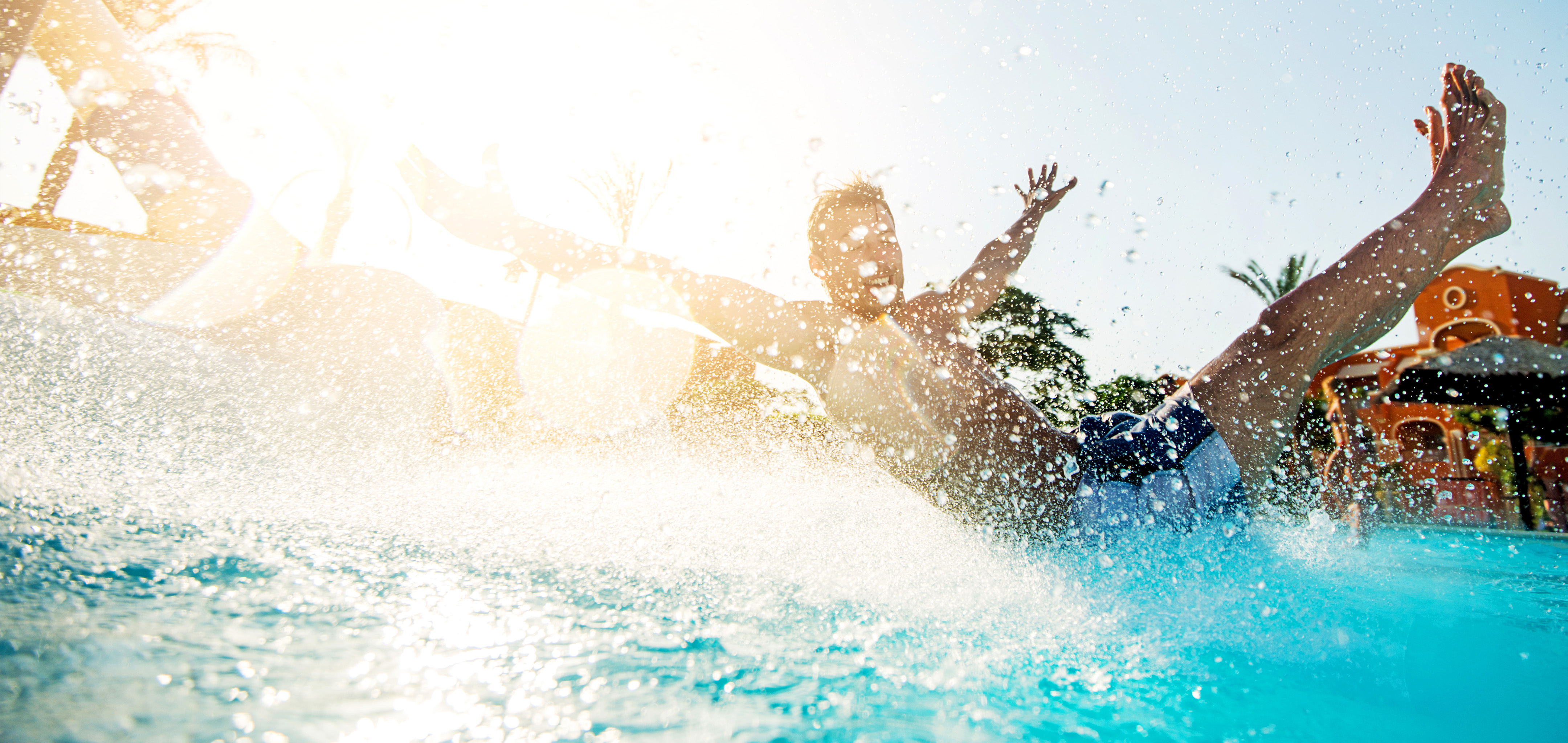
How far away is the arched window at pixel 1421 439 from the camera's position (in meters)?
14.5

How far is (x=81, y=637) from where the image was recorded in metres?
0.80

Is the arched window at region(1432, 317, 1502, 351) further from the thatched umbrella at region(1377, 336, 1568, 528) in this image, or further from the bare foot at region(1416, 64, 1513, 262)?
the bare foot at region(1416, 64, 1513, 262)

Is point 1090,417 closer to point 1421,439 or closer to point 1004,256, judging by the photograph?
point 1004,256

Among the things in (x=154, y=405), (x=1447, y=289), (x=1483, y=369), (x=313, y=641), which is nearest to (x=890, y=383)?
(x=313, y=641)

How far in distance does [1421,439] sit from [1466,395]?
9567mm

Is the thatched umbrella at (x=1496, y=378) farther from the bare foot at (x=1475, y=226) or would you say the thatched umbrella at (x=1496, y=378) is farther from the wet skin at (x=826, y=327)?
the wet skin at (x=826, y=327)

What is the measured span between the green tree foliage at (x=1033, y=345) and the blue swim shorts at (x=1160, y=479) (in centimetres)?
1326

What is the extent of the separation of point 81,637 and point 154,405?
1763 millimetres

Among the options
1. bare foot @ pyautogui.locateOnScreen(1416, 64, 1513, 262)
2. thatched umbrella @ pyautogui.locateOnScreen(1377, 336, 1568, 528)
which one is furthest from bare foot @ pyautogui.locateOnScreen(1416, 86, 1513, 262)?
thatched umbrella @ pyautogui.locateOnScreen(1377, 336, 1568, 528)

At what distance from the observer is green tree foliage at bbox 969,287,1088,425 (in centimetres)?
1543

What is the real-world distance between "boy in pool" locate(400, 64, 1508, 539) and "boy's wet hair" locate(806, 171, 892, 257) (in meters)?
0.67

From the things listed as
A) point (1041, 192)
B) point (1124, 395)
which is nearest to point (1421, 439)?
point (1124, 395)

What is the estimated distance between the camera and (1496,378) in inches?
314

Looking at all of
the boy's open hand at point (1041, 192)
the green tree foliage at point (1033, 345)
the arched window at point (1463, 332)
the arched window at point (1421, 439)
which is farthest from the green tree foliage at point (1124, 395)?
the boy's open hand at point (1041, 192)
